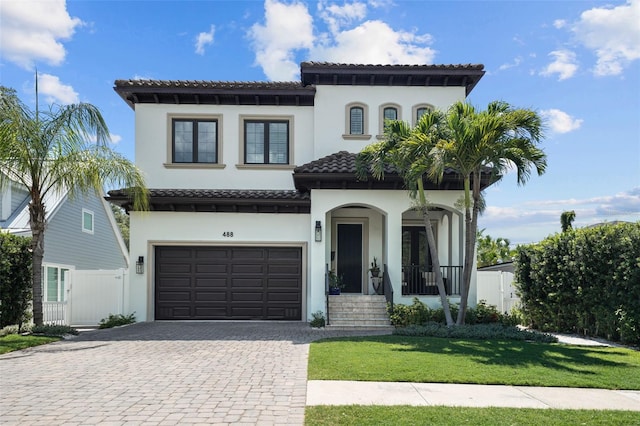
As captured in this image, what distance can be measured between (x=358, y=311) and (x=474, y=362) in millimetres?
6154

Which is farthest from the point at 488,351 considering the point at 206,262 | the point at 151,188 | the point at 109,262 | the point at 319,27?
the point at 109,262

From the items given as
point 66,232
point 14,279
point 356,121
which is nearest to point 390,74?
point 356,121

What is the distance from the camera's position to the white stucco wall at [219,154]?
16.7m

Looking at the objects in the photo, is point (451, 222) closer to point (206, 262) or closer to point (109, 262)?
point (206, 262)

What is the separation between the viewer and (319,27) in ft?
50.1

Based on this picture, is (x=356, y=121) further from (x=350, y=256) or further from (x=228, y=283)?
(x=228, y=283)

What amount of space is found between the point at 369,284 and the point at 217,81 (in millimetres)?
8521

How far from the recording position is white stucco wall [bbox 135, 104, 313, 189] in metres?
16.7

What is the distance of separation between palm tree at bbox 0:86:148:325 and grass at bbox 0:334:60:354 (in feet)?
3.31

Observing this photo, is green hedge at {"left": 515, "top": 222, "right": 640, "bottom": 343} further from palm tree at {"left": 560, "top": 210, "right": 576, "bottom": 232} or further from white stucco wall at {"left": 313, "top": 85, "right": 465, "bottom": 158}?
white stucco wall at {"left": 313, "top": 85, "right": 465, "bottom": 158}

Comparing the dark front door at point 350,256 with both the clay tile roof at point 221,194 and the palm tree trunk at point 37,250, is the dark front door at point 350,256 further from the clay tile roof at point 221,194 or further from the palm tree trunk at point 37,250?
the palm tree trunk at point 37,250

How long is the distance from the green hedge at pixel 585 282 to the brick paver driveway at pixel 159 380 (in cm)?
654

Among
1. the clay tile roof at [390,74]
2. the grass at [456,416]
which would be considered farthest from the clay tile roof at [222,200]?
the grass at [456,416]

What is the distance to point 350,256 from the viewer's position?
17203 mm
